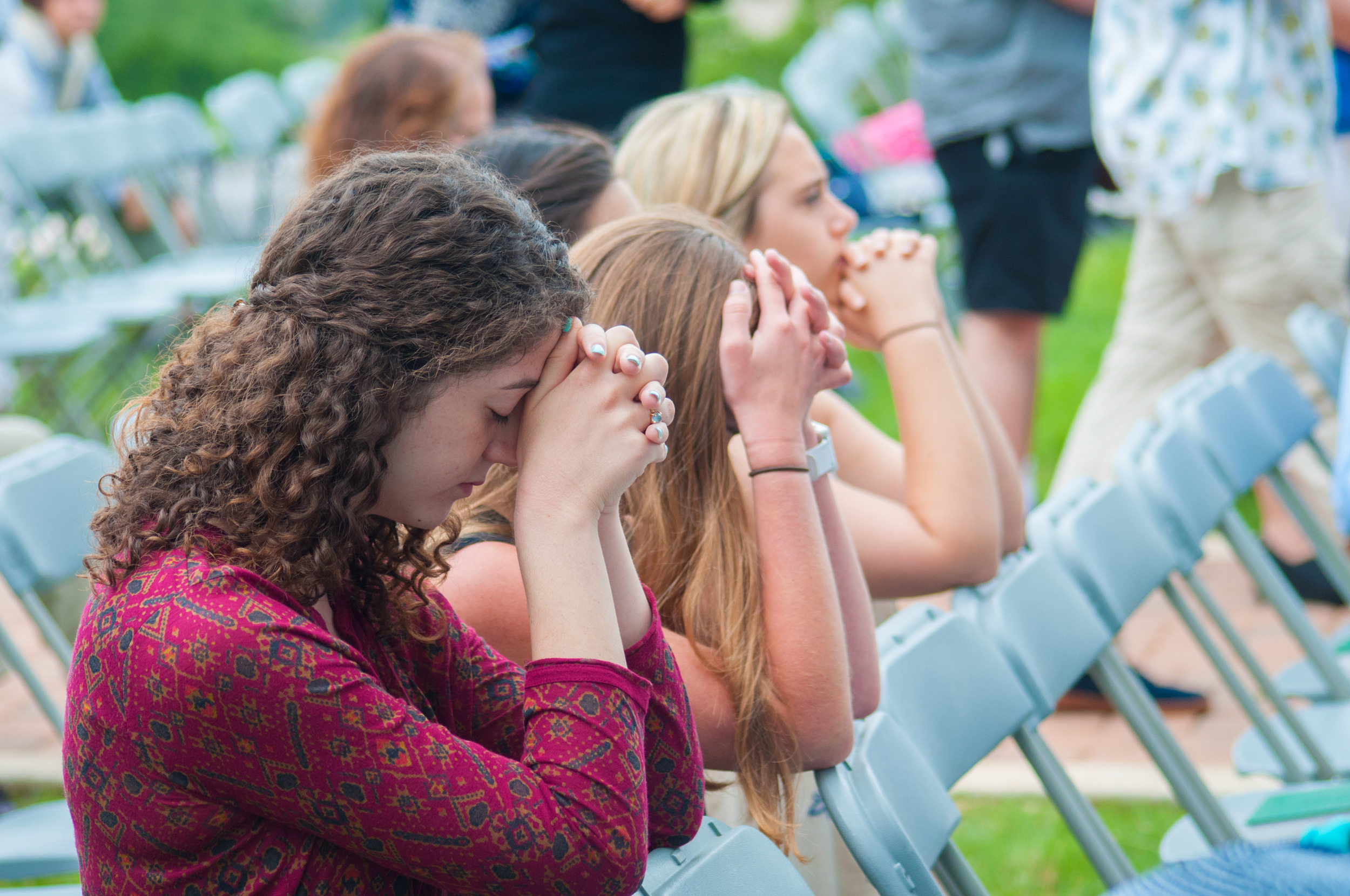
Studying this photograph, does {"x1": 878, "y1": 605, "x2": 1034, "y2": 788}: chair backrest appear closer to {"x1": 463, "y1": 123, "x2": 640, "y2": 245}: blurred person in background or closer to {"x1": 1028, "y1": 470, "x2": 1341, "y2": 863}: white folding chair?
{"x1": 1028, "y1": 470, "x2": 1341, "y2": 863}: white folding chair

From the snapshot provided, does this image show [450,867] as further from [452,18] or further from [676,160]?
[452,18]

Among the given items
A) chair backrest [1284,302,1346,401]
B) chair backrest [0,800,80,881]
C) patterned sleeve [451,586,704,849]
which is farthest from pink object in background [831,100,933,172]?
patterned sleeve [451,586,704,849]

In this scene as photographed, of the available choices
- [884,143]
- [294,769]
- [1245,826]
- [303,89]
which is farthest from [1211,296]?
[303,89]

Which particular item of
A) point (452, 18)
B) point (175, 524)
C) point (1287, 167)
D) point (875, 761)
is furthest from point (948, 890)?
point (452, 18)

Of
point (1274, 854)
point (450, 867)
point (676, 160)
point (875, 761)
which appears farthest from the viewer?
point (676, 160)

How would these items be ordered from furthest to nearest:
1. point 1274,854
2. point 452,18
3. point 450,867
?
point 452,18, point 450,867, point 1274,854

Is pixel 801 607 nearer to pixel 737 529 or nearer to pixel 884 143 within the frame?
pixel 737 529

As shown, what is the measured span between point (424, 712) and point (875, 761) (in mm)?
478

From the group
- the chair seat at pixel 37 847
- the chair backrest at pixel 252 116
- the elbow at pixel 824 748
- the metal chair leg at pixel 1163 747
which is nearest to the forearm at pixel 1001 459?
the metal chair leg at pixel 1163 747

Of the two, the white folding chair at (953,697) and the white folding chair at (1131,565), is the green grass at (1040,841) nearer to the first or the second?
the white folding chair at (1131,565)

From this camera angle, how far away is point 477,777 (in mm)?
980

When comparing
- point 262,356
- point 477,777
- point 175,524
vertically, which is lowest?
point 477,777

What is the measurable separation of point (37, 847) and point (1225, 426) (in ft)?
7.00

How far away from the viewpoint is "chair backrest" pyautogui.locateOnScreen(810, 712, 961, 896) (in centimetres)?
128
